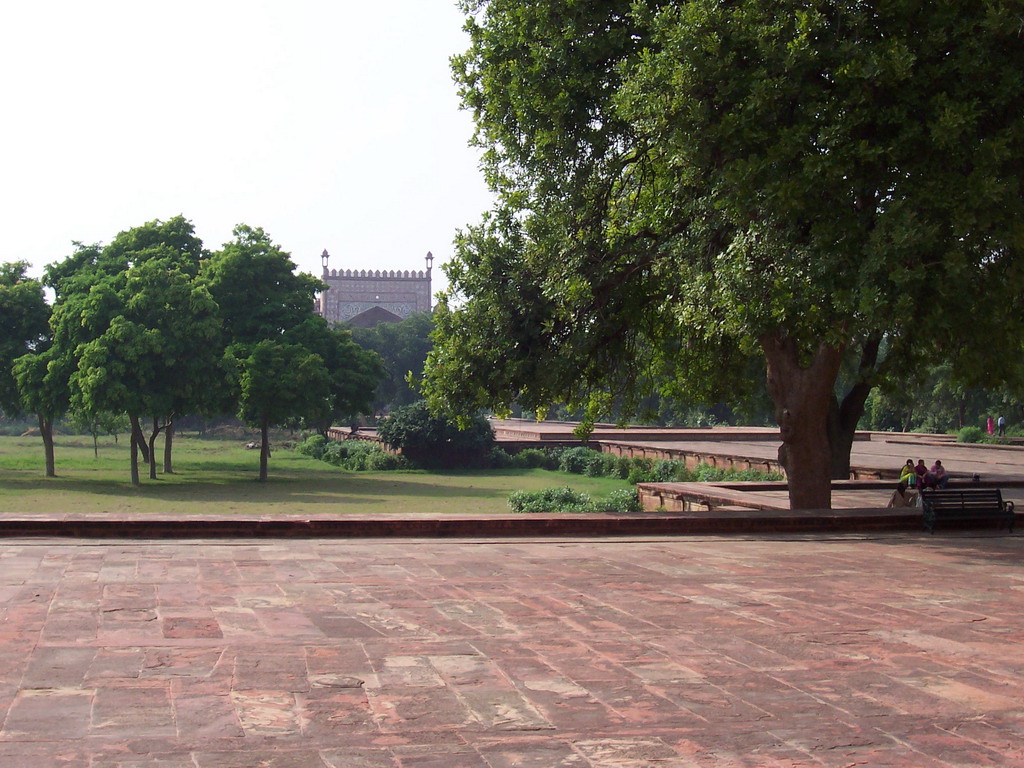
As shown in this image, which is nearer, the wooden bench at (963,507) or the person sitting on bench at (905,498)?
the wooden bench at (963,507)

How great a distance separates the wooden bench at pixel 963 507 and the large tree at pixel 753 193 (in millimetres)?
1201

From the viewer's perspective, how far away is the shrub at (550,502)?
20031 millimetres

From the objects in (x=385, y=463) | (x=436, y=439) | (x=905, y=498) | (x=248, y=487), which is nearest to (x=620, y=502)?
(x=905, y=498)

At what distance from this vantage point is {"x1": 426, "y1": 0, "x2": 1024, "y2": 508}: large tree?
29.1 feet

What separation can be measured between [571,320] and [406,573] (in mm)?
5047

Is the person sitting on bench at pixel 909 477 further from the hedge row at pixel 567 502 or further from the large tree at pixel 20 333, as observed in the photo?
the large tree at pixel 20 333

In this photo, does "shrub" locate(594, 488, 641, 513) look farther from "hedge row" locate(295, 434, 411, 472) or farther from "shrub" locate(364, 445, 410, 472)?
"hedge row" locate(295, 434, 411, 472)

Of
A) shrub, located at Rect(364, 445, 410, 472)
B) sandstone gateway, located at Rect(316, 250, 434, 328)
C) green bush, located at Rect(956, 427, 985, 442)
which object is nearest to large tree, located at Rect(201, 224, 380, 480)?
shrub, located at Rect(364, 445, 410, 472)

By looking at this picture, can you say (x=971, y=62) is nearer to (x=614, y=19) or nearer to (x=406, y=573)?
(x=614, y=19)

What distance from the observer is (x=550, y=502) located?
20.5m

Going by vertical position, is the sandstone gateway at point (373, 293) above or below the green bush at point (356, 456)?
above

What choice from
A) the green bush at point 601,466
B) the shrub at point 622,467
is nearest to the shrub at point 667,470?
the shrub at point 622,467

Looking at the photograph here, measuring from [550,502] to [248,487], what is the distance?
9.84 metres

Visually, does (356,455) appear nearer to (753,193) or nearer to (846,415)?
(846,415)
